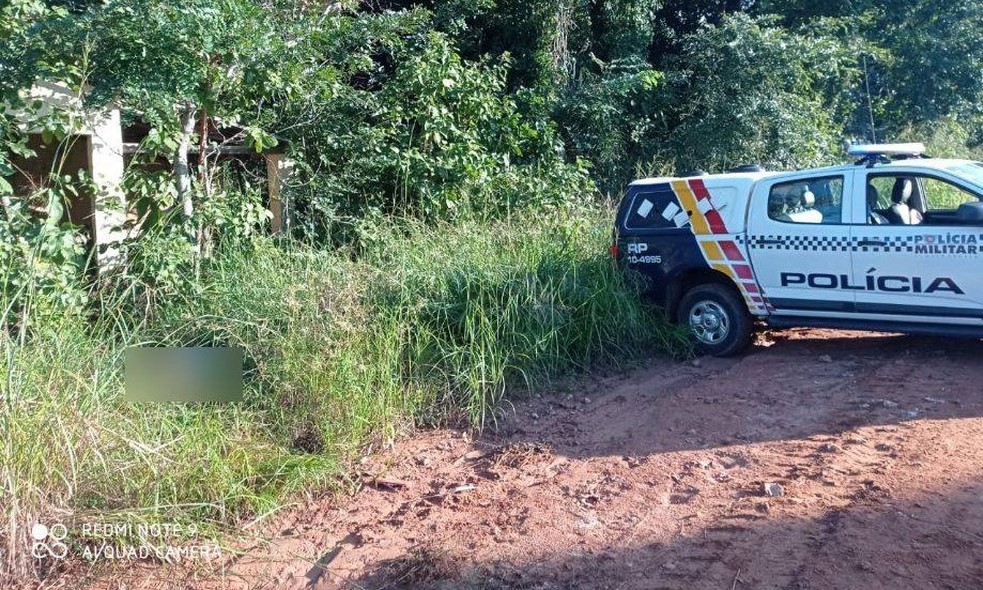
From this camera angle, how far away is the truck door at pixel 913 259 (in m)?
7.46

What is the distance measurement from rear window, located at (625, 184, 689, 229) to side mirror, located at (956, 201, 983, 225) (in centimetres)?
239

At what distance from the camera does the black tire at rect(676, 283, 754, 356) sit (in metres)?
8.68

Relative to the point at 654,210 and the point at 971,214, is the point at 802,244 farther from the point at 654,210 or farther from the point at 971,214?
the point at 654,210

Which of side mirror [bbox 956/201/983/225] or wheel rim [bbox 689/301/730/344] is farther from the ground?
side mirror [bbox 956/201/983/225]

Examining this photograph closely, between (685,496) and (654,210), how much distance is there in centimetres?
400

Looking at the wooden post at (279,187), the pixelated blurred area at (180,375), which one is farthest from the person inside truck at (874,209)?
the wooden post at (279,187)

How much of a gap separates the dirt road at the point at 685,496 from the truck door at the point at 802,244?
0.62 m

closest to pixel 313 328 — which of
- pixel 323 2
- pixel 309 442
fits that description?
pixel 309 442

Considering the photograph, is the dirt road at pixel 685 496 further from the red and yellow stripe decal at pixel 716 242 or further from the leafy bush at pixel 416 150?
the leafy bush at pixel 416 150

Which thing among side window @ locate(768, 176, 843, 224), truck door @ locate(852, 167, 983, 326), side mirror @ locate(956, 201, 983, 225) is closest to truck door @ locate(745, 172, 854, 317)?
side window @ locate(768, 176, 843, 224)

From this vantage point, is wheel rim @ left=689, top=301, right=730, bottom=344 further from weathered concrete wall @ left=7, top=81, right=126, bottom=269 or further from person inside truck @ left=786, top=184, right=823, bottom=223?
weathered concrete wall @ left=7, top=81, right=126, bottom=269

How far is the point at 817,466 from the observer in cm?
598

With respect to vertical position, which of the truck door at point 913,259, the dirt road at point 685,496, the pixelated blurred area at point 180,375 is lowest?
the dirt road at point 685,496

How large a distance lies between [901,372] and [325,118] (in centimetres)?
707
